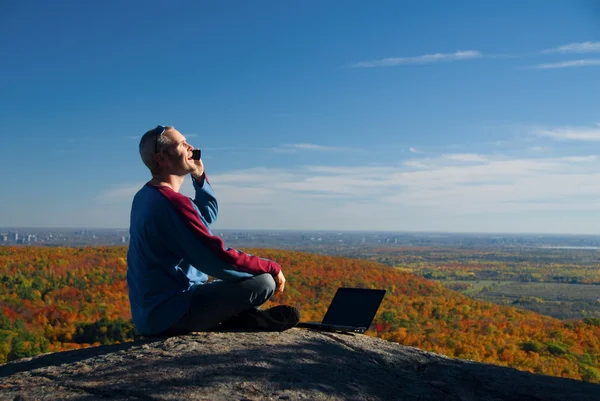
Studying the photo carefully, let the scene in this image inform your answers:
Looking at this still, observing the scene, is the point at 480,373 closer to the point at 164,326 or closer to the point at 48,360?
the point at 164,326

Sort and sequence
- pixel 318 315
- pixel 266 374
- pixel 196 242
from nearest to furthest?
pixel 266 374, pixel 196 242, pixel 318 315

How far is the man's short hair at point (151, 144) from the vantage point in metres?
4.57

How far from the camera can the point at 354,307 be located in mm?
5438

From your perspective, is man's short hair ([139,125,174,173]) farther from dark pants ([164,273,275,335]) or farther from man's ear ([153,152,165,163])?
dark pants ([164,273,275,335])

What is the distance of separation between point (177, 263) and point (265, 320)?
0.91 meters

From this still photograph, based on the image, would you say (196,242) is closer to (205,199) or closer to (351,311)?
(205,199)

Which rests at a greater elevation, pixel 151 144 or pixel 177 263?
pixel 151 144

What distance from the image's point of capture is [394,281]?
27.0 m

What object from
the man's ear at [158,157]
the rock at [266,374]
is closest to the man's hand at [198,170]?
the man's ear at [158,157]

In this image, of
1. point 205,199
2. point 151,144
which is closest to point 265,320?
point 205,199

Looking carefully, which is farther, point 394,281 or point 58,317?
point 394,281

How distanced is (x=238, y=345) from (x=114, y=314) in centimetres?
1391

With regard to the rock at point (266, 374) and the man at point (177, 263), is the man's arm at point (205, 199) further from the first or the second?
the rock at point (266, 374)

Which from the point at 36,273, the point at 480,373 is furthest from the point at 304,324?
the point at 36,273
